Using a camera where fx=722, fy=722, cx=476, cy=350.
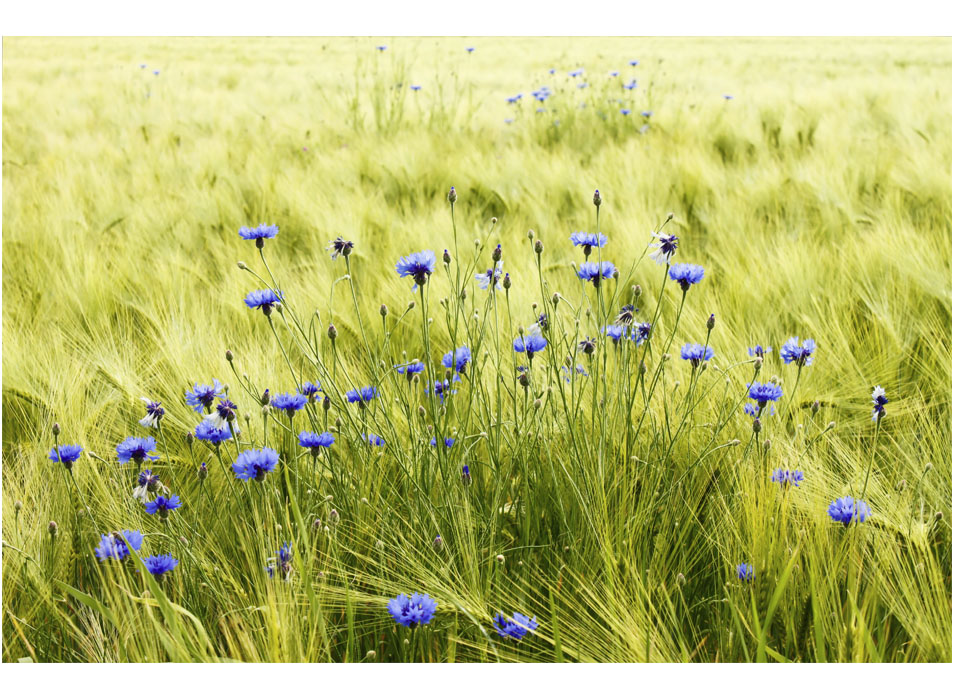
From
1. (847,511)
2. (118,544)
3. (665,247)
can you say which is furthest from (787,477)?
(118,544)

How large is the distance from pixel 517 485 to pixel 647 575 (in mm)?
229

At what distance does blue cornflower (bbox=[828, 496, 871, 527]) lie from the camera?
34.5 inches

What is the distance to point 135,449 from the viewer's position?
98 centimetres

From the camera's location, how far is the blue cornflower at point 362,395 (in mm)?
1048

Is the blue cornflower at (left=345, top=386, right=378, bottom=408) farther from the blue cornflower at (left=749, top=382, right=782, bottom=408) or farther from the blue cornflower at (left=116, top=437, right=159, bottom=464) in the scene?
the blue cornflower at (left=749, top=382, right=782, bottom=408)

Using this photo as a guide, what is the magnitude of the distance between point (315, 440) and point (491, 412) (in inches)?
14.2

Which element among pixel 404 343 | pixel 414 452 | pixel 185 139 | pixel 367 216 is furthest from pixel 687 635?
pixel 185 139

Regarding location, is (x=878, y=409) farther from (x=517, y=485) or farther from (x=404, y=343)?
(x=404, y=343)

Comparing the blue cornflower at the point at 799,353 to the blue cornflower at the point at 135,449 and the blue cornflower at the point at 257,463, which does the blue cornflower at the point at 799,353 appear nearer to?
the blue cornflower at the point at 257,463

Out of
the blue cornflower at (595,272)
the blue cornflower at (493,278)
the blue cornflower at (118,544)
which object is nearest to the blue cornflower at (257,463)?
the blue cornflower at (118,544)

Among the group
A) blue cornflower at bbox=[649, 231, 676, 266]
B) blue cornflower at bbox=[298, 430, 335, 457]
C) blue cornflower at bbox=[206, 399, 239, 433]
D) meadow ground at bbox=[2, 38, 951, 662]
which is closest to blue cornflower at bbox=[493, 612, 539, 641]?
meadow ground at bbox=[2, 38, 951, 662]

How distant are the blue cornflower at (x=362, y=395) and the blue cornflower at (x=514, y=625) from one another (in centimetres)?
34

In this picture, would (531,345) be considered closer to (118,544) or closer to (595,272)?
(595,272)

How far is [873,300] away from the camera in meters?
1.55
